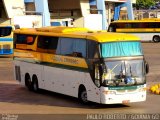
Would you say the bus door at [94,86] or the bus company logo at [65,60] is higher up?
the bus company logo at [65,60]

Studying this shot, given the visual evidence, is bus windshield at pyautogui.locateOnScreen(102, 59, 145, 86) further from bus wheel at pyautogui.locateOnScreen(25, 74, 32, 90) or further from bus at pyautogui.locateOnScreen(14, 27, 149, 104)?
bus wheel at pyautogui.locateOnScreen(25, 74, 32, 90)

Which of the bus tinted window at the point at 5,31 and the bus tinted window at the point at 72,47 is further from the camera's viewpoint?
the bus tinted window at the point at 5,31

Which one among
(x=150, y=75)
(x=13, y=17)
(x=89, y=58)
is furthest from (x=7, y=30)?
(x=89, y=58)

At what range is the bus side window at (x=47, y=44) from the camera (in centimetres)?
1797

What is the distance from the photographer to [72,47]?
55.2 feet

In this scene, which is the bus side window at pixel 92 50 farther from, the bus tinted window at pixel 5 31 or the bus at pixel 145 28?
the bus at pixel 145 28

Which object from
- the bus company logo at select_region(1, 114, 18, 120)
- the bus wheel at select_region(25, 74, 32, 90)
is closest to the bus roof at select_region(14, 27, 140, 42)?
the bus wheel at select_region(25, 74, 32, 90)

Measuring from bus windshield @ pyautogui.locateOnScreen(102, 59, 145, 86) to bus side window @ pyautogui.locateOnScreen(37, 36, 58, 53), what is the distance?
324 cm

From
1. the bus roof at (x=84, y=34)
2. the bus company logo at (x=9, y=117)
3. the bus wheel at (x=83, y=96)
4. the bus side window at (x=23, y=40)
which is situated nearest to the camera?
the bus company logo at (x=9, y=117)

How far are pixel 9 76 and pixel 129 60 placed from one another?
413 inches

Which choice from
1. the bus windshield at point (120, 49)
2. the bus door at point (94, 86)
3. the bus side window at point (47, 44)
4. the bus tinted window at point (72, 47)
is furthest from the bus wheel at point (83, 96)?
the bus side window at point (47, 44)

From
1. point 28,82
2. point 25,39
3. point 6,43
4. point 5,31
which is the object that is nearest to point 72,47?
point 25,39

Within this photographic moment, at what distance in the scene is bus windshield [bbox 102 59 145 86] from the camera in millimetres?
15219

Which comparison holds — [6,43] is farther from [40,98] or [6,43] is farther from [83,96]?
[83,96]
